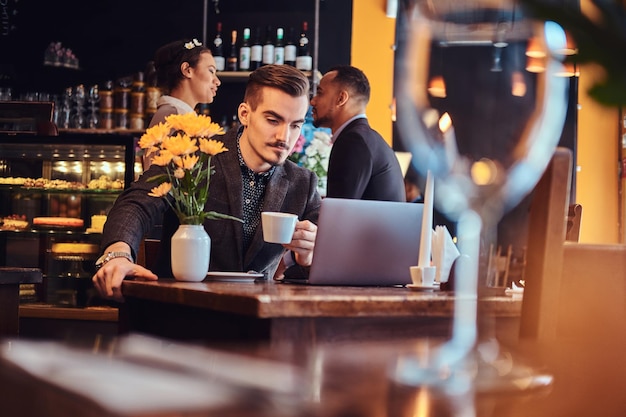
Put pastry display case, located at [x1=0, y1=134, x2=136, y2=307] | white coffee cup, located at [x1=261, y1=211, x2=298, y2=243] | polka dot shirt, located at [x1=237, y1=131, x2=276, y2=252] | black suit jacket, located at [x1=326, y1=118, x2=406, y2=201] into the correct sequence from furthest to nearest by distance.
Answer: pastry display case, located at [x1=0, y1=134, x2=136, y2=307] → black suit jacket, located at [x1=326, y1=118, x2=406, y2=201] → polka dot shirt, located at [x1=237, y1=131, x2=276, y2=252] → white coffee cup, located at [x1=261, y1=211, x2=298, y2=243]

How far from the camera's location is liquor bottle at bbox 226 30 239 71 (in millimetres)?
6195

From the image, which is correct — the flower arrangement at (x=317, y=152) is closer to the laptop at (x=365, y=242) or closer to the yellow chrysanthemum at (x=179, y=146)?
the laptop at (x=365, y=242)

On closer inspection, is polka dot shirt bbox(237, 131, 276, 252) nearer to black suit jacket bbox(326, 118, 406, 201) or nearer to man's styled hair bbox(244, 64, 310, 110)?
man's styled hair bbox(244, 64, 310, 110)

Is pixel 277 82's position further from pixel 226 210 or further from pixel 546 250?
pixel 546 250

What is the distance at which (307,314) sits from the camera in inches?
65.9

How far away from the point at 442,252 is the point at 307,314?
2.51 ft

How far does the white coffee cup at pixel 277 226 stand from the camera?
2.26 meters

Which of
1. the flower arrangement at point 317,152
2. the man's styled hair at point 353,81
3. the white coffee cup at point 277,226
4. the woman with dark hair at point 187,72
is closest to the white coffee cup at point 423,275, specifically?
the white coffee cup at point 277,226

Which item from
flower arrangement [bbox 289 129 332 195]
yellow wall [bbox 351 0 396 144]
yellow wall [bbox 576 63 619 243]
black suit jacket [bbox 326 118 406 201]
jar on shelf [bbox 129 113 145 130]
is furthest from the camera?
yellow wall [bbox 576 63 619 243]

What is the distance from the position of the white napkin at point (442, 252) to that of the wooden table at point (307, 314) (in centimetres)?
36

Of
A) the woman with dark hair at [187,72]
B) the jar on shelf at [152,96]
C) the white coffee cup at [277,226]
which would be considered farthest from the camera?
the jar on shelf at [152,96]

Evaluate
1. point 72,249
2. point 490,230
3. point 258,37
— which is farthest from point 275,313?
point 258,37

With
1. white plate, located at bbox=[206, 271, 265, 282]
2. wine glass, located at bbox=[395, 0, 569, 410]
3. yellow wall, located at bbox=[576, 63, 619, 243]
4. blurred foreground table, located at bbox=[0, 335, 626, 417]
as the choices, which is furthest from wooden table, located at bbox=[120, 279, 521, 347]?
yellow wall, located at bbox=[576, 63, 619, 243]

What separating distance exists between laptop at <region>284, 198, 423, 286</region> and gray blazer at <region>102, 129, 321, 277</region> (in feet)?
1.50
